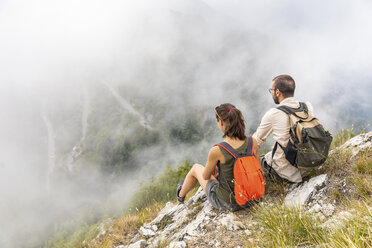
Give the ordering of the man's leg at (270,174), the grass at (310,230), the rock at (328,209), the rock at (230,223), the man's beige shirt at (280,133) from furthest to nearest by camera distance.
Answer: the man's leg at (270,174) → the man's beige shirt at (280,133) → the rock at (230,223) → the rock at (328,209) → the grass at (310,230)

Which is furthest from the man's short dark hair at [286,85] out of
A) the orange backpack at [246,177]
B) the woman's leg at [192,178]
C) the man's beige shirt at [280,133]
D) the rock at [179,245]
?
the rock at [179,245]

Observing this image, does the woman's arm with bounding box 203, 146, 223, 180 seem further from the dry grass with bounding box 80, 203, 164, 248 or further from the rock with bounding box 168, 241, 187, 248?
the dry grass with bounding box 80, 203, 164, 248

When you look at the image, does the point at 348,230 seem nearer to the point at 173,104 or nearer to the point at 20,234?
the point at 20,234

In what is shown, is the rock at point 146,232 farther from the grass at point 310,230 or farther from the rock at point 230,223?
the grass at point 310,230

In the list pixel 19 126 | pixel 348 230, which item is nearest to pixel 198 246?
pixel 348 230

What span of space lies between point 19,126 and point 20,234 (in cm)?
12471

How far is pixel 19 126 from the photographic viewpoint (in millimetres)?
185875

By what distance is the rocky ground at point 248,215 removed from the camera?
3322mm

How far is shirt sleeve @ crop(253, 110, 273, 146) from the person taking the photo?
382 centimetres

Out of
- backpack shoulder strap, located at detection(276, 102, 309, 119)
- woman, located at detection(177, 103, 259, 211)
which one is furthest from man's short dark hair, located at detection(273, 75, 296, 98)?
woman, located at detection(177, 103, 259, 211)

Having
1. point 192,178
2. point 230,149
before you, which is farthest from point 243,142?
point 192,178

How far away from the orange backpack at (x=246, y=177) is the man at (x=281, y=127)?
57cm

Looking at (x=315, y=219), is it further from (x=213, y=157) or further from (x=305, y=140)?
(x=213, y=157)

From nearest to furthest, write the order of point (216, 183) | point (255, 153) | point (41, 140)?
point (255, 153) → point (216, 183) → point (41, 140)
